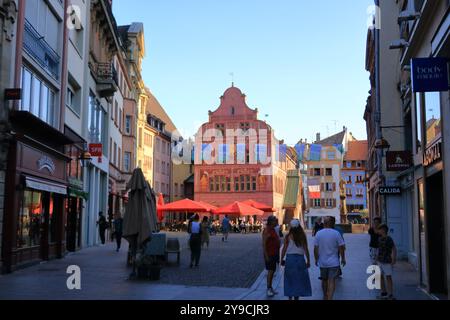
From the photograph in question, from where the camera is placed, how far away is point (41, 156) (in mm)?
18234

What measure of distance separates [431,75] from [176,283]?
7.78 metres

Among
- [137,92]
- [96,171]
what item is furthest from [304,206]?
[96,171]

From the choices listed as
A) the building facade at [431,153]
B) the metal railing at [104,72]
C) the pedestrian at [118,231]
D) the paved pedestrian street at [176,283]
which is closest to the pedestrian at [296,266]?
the paved pedestrian street at [176,283]

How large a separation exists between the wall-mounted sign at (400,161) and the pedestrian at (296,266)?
33.9 feet

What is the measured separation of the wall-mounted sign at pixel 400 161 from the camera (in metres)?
19.9

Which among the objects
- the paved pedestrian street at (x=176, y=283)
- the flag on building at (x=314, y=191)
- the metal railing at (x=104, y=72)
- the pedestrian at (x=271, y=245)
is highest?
the metal railing at (x=104, y=72)

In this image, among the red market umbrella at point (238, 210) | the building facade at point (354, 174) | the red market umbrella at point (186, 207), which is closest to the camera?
the red market umbrella at point (186, 207)

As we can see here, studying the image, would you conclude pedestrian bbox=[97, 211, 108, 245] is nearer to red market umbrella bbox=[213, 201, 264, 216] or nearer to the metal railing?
the metal railing

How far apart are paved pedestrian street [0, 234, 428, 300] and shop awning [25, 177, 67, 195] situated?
2480mm

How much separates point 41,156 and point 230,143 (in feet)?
169

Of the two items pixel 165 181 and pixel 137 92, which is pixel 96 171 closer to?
pixel 137 92

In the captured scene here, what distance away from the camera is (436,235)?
12633 mm

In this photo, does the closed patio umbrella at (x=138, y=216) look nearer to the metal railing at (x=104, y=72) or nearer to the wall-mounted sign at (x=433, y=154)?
the wall-mounted sign at (x=433, y=154)

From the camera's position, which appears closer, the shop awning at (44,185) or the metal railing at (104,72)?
the shop awning at (44,185)
